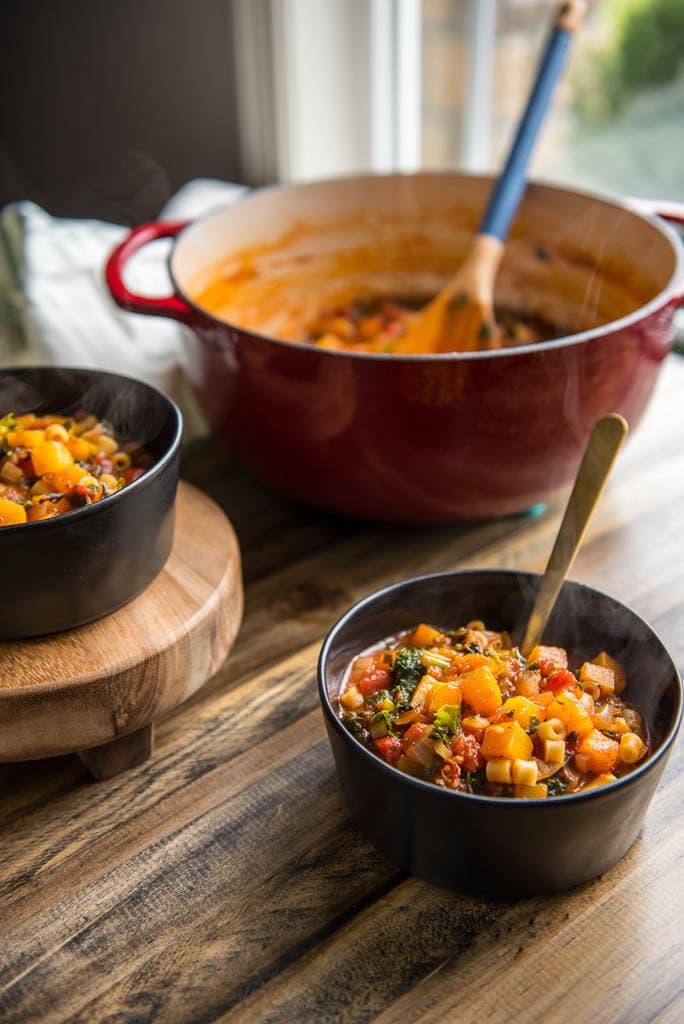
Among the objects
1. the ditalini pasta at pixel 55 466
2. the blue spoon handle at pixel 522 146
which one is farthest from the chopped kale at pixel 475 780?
the blue spoon handle at pixel 522 146

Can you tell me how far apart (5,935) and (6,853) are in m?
0.09

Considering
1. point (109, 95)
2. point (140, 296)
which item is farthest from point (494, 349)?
point (109, 95)

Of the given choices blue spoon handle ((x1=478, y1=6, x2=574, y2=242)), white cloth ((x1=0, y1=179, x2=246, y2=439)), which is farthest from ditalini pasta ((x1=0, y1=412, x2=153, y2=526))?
blue spoon handle ((x1=478, y1=6, x2=574, y2=242))

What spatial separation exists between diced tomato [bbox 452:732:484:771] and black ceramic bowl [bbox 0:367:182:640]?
0.36 meters

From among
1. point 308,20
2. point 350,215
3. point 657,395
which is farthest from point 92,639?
point 308,20

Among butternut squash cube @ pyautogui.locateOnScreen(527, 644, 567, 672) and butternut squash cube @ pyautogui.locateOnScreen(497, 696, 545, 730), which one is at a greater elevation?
butternut squash cube @ pyautogui.locateOnScreen(497, 696, 545, 730)

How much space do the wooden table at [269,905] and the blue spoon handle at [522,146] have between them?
588 mm

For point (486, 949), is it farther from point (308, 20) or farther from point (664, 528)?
point (308, 20)

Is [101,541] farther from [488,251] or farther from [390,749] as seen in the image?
[488,251]

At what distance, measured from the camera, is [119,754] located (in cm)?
100

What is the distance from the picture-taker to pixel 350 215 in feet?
5.22

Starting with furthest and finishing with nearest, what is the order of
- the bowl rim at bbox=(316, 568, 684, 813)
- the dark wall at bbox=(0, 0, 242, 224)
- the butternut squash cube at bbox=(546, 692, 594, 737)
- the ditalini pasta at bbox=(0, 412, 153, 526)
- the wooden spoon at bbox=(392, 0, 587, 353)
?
1. the dark wall at bbox=(0, 0, 242, 224)
2. the wooden spoon at bbox=(392, 0, 587, 353)
3. the ditalini pasta at bbox=(0, 412, 153, 526)
4. the butternut squash cube at bbox=(546, 692, 594, 737)
5. the bowl rim at bbox=(316, 568, 684, 813)

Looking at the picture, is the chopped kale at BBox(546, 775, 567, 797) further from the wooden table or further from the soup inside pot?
the soup inside pot

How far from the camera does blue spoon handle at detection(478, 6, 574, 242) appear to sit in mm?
1410
